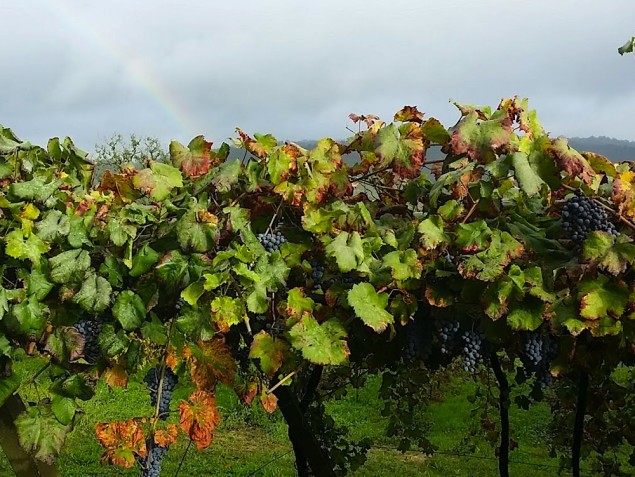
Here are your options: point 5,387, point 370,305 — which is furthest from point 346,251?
point 5,387

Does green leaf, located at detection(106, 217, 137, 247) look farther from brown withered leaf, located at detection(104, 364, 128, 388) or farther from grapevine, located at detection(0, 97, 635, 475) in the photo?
brown withered leaf, located at detection(104, 364, 128, 388)

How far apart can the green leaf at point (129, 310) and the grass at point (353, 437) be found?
5.49m

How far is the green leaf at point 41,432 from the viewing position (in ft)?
6.26

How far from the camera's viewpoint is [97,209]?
1.99m

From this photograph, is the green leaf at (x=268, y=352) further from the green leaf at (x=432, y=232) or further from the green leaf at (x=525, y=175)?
the green leaf at (x=525, y=175)

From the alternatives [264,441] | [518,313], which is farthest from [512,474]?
[518,313]

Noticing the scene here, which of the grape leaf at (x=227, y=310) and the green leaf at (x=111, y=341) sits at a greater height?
the grape leaf at (x=227, y=310)

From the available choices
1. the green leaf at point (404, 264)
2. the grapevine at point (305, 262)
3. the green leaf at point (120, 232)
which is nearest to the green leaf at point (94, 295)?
the grapevine at point (305, 262)

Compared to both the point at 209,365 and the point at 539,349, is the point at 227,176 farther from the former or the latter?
the point at 539,349

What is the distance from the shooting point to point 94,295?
Answer: 1.80m

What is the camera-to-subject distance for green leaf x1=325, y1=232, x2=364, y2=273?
177 cm

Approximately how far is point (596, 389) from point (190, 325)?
12.4 ft

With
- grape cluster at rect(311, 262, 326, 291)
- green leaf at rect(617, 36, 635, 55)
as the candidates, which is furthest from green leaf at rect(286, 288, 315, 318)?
green leaf at rect(617, 36, 635, 55)

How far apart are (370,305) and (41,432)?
38.3 inches
